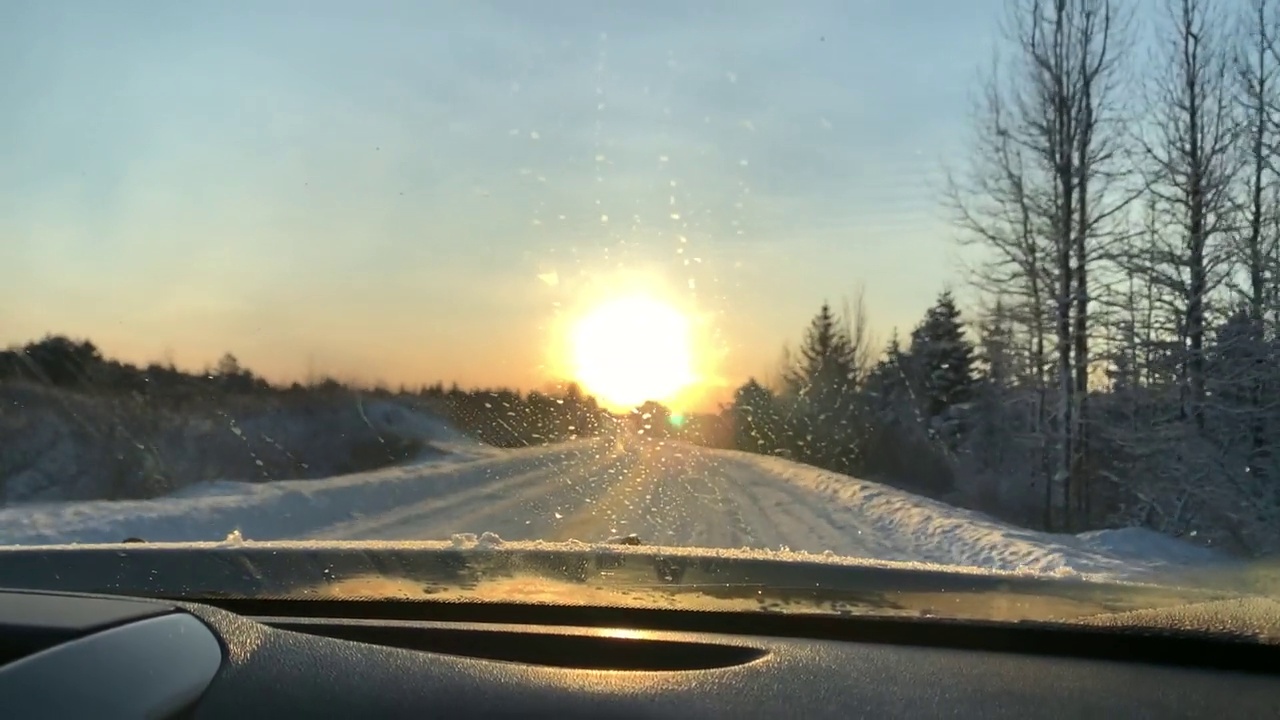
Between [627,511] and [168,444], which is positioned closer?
[627,511]

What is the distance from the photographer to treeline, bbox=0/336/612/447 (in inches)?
1024

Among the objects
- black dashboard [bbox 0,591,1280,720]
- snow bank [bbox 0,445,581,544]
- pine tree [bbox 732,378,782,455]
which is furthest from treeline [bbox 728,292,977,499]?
black dashboard [bbox 0,591,1280,720]

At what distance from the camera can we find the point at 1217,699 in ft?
8.16

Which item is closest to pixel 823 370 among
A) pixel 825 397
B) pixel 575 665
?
pixel 825 397

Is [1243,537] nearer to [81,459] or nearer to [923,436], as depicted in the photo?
[923,436]

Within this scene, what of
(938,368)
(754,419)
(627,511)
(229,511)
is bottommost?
(229,511)

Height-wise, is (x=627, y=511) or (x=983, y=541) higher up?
(x=627, y=511)

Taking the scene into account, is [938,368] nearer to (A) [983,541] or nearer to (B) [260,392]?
(B) [260,392]

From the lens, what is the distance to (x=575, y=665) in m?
2.64

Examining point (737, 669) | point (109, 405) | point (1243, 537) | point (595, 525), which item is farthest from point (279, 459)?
point (737, 669)

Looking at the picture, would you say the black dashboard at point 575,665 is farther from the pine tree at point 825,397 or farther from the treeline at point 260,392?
the pine tree at point 825,397

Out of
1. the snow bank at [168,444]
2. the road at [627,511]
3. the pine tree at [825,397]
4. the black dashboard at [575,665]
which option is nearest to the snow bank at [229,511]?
the road at [627,511]

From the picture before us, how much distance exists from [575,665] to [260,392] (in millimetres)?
31776

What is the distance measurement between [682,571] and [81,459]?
21.5m
